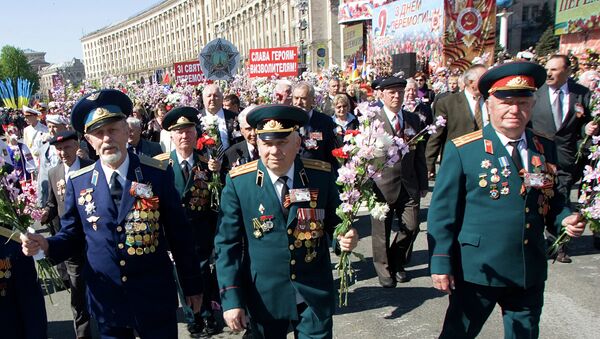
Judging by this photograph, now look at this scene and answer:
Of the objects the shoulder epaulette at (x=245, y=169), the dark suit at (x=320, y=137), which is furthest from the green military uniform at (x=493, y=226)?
the dark suit at (x=320, y=137)

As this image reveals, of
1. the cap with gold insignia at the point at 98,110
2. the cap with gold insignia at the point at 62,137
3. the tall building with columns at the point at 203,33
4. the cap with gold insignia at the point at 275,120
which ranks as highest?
the tall building with columns at the point at 203,33

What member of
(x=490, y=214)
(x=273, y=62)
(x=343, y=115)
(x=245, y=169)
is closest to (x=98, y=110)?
(x=245, y=169)

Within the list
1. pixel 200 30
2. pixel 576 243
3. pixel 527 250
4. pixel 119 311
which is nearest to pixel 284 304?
pixel 119 311

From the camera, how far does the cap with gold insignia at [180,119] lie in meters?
4.62

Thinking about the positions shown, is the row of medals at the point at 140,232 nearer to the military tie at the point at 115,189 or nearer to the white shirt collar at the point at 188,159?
the military tie at the point at 115,189

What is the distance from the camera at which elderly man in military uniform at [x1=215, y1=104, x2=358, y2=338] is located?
293 cm

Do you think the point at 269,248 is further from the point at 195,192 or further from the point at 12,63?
the point at 12,63

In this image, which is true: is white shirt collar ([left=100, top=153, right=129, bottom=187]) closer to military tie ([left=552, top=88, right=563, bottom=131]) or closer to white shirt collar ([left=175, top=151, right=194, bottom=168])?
white shirt collar ([left=175, top=151, right=194, bottom=168])

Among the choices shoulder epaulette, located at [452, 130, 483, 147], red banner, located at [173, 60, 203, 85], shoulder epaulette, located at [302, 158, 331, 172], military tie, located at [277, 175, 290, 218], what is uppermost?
red banner, located at [173, 60, 203, 85]

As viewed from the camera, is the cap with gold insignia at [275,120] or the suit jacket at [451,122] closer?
the cap with gold insignia at [275,120]

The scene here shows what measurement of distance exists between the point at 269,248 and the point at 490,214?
143 centimetres

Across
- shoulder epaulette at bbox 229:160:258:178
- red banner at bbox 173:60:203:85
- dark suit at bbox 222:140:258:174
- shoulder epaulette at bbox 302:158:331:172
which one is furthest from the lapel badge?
red banner at bbox 173:60:203:85

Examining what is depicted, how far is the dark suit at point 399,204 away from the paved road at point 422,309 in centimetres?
30

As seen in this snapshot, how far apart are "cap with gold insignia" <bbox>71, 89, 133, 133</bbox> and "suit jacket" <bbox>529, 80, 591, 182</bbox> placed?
199 inches
